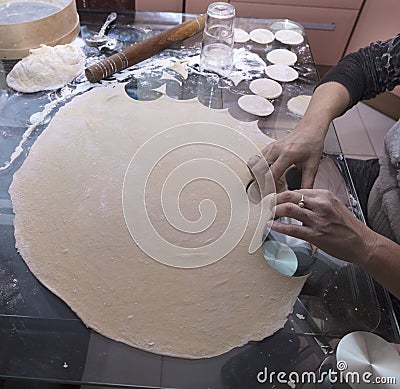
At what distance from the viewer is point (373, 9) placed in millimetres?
1950

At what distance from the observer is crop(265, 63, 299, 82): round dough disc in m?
1.23

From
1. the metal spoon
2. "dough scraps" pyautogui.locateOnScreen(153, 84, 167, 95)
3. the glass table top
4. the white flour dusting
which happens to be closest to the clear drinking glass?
the white flour dusting

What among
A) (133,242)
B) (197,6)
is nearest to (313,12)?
(197,6)

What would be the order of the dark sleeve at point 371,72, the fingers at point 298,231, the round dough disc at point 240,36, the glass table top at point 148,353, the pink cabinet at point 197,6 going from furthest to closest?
the pink cabinet at point 197,6 → the round dough disc at point 240,36 → the dark sleeve at point 371,72 → the fingers at point 298,231 → the glass table top at point 148,353

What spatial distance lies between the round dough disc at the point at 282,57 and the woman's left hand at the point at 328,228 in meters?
0.62

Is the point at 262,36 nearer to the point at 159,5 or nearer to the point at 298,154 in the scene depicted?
the point at 298,154

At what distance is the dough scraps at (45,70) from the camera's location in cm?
114

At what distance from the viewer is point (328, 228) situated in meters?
0.77

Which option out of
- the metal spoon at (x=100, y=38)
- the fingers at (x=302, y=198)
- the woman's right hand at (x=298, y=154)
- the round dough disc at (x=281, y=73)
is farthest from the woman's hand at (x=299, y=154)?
the metal spoon at (x=100, y=38)

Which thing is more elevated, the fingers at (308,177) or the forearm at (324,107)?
the forearm at (324,107)

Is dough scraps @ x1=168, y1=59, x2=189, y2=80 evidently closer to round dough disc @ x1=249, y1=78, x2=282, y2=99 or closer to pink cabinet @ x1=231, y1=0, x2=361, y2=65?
round dough disc @ x1=249, y1=78, x2=282, y2=99

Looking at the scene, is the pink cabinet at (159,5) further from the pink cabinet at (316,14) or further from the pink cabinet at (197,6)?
the pink cabinet at (316,14)

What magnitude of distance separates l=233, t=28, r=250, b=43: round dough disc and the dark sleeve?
0.34 m

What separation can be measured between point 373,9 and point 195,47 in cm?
108
